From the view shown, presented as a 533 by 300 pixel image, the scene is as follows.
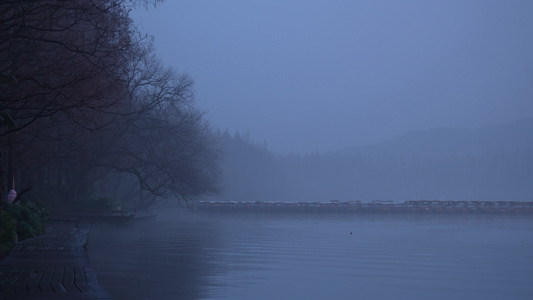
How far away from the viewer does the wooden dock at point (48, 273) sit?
10.2 m

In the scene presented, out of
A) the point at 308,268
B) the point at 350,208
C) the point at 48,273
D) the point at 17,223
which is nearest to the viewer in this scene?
the point at 48,273

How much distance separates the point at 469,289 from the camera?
14727 millimetres

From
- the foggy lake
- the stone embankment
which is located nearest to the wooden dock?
the foggy lake

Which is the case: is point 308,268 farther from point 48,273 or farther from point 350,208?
point 350,208

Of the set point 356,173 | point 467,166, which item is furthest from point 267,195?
point 467,166

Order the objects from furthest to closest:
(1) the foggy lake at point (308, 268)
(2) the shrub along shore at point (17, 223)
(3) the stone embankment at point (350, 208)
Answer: (3) the stone embankment at point (350, 208) → (2) the shrub along shore at point (17, 223) → (1) the foggy lake at point (308, 268)

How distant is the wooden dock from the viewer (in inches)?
402

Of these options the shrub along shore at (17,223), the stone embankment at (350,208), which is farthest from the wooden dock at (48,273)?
the stone embankment at (350,208)

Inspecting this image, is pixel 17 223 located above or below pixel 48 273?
above

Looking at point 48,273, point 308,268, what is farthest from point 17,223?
point 308,268

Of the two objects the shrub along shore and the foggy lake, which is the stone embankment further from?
the shrub along shore

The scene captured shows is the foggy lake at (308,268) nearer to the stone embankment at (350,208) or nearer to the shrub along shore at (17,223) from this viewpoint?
the shrub along shore at (17,223)

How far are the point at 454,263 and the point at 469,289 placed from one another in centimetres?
532

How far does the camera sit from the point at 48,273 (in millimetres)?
12148
